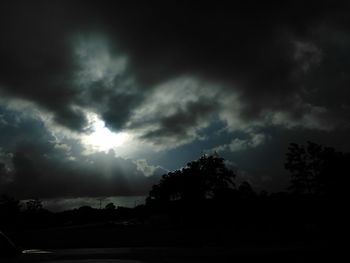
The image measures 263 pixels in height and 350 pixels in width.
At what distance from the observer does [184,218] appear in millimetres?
88500

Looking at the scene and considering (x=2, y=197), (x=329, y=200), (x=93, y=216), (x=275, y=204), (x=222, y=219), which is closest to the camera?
(x=329, y=200)

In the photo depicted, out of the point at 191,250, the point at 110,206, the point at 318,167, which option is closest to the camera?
the point at 191,250

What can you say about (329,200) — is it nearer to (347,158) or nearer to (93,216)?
(347,158)

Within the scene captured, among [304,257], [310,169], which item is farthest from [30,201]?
[304,257]

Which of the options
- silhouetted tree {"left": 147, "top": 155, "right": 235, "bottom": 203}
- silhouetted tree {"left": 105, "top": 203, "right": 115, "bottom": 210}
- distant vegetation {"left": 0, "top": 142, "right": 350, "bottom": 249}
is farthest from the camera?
silhouetted tree {"left": 105, "top": 203, "right": 115, "bottom": 210}

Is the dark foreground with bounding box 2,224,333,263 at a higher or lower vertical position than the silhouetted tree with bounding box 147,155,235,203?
lower

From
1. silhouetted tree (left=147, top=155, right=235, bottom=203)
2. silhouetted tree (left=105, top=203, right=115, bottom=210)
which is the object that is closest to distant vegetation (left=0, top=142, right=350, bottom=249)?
silhouetted tree (left=147, top=155, right=235, bottom=203)

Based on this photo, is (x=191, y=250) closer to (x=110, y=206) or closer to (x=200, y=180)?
(x=200, y=180)

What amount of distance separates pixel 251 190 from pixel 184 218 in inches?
1271

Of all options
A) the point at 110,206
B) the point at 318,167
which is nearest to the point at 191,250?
the point at 318,167

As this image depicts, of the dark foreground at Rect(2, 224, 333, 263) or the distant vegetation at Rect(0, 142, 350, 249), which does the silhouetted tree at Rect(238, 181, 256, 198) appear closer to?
the distant vegetation at Rect(0, 142, 350, 249)

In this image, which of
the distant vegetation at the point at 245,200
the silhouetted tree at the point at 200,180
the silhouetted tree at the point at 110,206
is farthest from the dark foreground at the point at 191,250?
the silhouetted tree at the point at 110,206

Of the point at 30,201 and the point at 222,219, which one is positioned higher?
the point at 30,201

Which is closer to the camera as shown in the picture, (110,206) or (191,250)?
(191,250)
